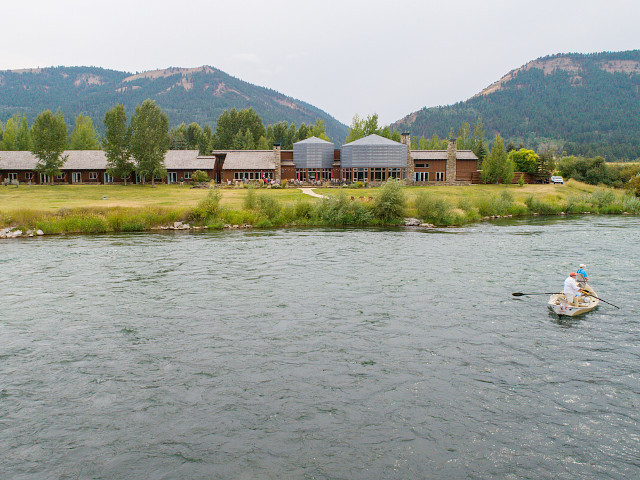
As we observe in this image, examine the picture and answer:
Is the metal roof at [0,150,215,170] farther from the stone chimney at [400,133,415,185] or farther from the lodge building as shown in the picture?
the stone chimney at [400,133,415,185]

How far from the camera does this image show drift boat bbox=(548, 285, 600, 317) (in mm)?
21406

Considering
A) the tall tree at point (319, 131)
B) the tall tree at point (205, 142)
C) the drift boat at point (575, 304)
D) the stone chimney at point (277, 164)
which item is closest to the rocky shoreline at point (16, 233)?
the drift boat at point (575, 304)

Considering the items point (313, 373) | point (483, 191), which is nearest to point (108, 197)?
point (483, 191)

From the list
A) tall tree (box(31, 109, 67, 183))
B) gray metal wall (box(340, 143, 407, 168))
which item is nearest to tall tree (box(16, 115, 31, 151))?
tall tree (box(31, 109, 67, 183))

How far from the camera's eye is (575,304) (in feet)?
70.9

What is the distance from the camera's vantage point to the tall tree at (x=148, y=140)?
242 feet

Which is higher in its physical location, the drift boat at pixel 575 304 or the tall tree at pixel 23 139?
the tall tree at pixel 23 139

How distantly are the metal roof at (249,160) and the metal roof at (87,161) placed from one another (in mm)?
2810

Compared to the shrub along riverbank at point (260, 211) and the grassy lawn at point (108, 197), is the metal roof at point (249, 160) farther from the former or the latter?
the shrub along riverbank at point (260, 211)

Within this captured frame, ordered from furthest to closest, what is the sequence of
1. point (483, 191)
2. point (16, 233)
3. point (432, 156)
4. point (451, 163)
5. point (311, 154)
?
1. point (432, 156)
2. point (311, 154)
3. point (451, 163)
4. point (483, 191)
5. point (16, 233)

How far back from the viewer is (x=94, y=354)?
1745cm

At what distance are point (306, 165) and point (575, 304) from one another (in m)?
64.8

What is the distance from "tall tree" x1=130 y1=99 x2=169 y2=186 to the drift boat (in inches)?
2501

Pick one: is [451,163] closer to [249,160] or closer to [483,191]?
[483,191]
